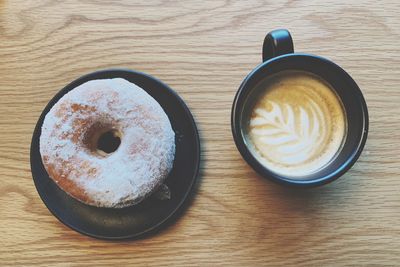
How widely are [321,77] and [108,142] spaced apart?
445mm

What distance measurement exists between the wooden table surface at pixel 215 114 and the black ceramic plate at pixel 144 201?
0.03 m

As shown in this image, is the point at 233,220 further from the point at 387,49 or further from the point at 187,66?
the point at 387,49

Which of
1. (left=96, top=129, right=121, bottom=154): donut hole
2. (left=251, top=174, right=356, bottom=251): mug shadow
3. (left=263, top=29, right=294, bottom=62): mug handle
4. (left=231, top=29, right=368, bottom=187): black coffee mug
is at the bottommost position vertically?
(left=251, top=174, right=356, bottom=251): mug shadow

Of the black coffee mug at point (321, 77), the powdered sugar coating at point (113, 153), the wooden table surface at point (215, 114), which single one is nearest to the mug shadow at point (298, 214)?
the wooden table surface at point (215, 114)

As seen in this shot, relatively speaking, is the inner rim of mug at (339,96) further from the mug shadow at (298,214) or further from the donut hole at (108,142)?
the donut hole at (108,142)

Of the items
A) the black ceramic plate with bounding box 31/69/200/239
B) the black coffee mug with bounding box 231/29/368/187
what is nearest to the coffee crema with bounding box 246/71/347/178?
the black coffee mug with bounding box 231/29/368/187

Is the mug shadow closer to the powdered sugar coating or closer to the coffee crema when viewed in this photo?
the coffee crema

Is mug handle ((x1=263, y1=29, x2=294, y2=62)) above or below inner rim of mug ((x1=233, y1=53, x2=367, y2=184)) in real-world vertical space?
above

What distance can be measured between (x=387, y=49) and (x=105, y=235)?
702 mm

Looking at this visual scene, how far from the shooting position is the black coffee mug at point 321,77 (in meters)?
0.91

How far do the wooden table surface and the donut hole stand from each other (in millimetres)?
149

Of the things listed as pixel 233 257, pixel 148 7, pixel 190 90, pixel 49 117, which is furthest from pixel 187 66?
pixel 233 257

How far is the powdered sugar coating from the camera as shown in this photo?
3.10 feet

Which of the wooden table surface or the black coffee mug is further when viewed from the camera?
the wooden table surface
